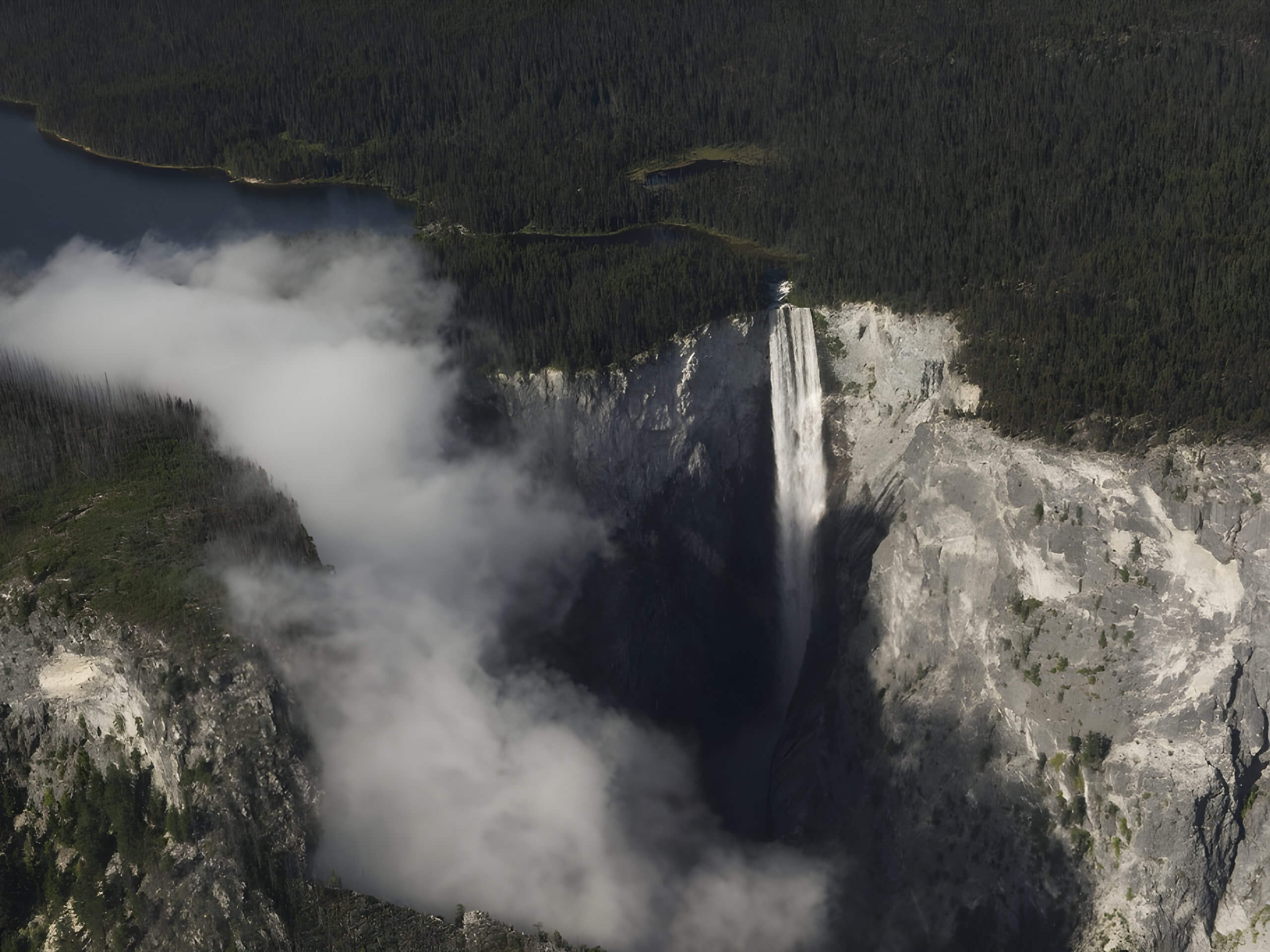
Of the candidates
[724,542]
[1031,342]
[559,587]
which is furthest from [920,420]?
[559,587]

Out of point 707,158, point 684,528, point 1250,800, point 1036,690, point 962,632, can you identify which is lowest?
point 1250,800

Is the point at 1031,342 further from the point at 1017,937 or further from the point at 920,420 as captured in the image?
the point at 1017,937

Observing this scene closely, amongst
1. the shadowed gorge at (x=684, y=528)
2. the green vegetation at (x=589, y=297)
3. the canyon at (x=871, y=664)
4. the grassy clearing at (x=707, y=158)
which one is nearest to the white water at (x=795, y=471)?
the canyon at (x=871, y=664)

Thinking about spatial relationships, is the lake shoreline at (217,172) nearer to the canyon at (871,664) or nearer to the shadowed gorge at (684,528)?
the shadowed gorge at (684,528)

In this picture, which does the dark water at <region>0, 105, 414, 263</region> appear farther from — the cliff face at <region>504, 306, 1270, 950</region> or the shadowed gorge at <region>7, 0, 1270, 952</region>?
the cliff face at <region>504, 306, 1270, 950</region>

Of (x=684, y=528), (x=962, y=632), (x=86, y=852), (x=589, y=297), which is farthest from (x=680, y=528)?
(x=86, y=852)

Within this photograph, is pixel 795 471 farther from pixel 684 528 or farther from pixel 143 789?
pixel 143 789
